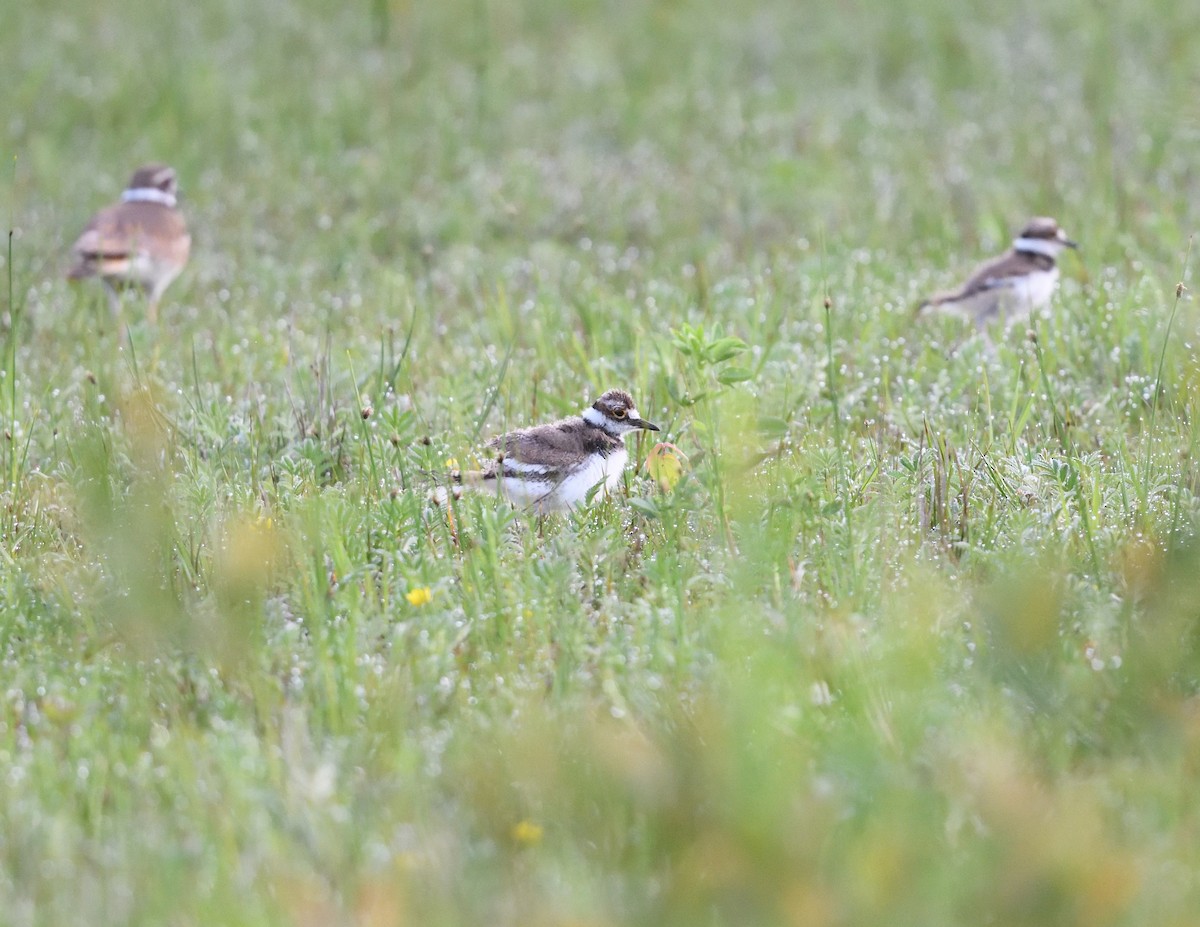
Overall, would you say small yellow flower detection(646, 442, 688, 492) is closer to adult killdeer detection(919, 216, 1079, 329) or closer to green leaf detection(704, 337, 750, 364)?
green leaf detection(704, 337, 750, 364)

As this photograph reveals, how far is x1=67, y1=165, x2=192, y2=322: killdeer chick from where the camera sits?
10.0 meters

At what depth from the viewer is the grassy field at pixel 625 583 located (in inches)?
139

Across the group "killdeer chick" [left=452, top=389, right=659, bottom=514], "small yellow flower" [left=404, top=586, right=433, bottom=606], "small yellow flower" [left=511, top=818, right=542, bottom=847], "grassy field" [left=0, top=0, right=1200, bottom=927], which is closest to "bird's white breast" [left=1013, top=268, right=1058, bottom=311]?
"grassy field" [left=0, top=0, right=1200, bottom=927]

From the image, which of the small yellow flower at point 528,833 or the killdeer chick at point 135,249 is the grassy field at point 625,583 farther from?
the killdeer chick at point 135,249

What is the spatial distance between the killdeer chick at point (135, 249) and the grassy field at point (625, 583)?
9.4 inches

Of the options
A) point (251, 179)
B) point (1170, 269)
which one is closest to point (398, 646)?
point (1170, 269)

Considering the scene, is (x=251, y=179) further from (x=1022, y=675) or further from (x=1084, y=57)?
(x=1022, y=675)

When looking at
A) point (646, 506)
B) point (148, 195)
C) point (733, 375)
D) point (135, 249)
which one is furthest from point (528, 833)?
point (148, 195)

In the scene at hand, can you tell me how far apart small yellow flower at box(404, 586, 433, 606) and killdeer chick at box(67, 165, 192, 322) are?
5406mm

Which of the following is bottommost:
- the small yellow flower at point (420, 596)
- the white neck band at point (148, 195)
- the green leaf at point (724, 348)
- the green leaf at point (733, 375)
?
the small yellow flower at point (420, 596)

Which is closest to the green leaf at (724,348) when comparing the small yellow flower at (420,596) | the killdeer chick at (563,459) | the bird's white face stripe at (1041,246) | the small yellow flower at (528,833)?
the killdeer chick at (563,459)

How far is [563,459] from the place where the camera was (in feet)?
20.9

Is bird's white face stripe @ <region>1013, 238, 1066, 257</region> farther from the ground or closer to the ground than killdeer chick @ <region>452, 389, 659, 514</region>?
closer to the ground

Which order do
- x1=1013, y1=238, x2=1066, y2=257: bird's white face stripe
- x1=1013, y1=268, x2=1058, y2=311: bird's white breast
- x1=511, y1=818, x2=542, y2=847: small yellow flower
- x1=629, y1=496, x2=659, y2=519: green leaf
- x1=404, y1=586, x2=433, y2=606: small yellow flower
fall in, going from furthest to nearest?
x1=1013, y1=238, x2=1066, y2=257: bird's white face stripe
x1=1013, y1=268, x2=1058, y2=311: bird's white breast
x1=629, y1=496, x2=659, y2=519: green leaf
x1=404, y1=586, x2=433, y2=606: small yellow flower
x1=511, y1=818, x2=542, y2=847: small yellow flower
